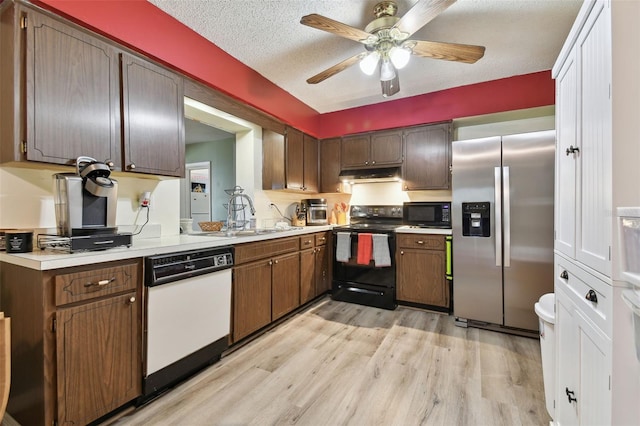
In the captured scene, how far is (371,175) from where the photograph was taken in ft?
12.1

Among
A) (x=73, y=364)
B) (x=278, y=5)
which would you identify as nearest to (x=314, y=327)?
(x=73, y=364)

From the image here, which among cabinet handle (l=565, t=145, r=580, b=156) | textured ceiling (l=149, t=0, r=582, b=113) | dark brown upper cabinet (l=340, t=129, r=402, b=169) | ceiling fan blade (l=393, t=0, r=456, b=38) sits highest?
textured ceiling (l=149, t=0, r=582, b=113)

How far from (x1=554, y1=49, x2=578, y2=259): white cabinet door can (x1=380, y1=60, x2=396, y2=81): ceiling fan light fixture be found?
109 cm

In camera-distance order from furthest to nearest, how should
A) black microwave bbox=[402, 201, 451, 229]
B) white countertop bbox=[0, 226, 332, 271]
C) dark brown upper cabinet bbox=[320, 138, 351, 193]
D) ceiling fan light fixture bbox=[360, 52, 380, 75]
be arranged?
1. dark brown upper cabinet bbox=[320, 138, 351, 193]
2. black microwave bbox=[402, 201, 451, 229]
3. ceiling fan light fixture bbox=[360, 52, 380, 75]
4. white countertop bbox=[0, 226, 332, 271]

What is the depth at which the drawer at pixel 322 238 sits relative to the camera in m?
3.39

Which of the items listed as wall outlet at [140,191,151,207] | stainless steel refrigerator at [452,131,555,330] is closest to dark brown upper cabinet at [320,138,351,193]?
stainless steel refrigerator at [452,131,555,330]

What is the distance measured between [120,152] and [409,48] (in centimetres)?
210

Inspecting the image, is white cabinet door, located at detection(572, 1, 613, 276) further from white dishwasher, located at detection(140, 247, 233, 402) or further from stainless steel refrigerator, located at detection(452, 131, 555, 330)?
white dishwasher, located at detection(140, 247, 233, 402)

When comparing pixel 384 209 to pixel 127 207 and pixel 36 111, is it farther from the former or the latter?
pixel 36 111

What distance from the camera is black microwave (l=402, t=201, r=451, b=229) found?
3453 millimetres

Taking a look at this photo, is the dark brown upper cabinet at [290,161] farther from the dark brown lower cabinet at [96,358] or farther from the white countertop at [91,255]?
the dark brown lower cabinet at [96,358]

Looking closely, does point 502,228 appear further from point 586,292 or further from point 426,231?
point 586,292

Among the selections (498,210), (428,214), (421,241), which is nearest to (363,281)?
(421,241)

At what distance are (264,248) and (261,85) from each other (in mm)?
1753
